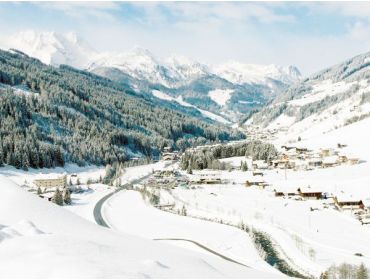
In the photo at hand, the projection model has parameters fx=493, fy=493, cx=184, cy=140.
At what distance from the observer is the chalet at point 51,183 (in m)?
132

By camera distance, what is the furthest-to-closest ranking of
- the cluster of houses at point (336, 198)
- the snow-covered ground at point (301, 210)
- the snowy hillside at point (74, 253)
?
the cluster of houses at point (336, 198) → the snow-covered ground at point (301, 210) → the snowy hillside at point (74, 253)

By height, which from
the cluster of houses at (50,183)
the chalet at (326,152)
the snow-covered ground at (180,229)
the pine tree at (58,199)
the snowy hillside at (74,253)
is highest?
the chalet at (326,152)

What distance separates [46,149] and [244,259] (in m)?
117

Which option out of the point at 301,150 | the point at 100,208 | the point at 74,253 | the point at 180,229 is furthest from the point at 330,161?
the point at 74,253

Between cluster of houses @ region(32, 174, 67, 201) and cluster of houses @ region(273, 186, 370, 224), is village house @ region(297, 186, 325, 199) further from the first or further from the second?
cluster of houses @ region(32, 174, 67, 201)

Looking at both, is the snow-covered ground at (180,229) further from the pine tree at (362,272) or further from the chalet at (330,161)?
the chalet at (330,161)

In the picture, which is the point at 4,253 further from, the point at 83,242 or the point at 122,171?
the point at 122,171

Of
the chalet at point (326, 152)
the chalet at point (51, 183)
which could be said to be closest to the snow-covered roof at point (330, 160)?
the chalet at point (326, 152)

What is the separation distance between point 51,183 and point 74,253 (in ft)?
399

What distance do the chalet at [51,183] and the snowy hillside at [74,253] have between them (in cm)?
10851

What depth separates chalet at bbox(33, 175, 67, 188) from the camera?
432 feet

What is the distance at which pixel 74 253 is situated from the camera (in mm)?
16547

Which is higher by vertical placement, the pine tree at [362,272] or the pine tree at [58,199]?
the pine tree at [58,199]

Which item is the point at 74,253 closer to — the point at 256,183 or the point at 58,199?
the point at 58,199
